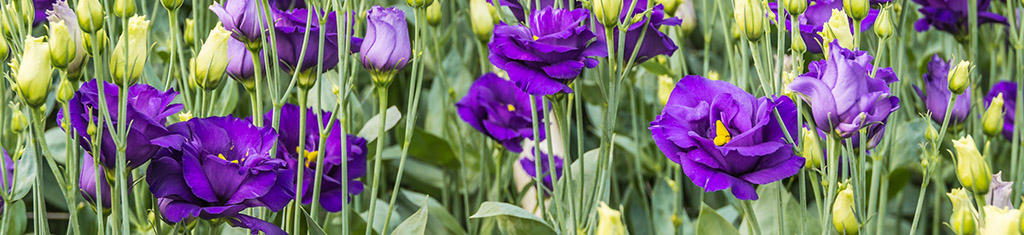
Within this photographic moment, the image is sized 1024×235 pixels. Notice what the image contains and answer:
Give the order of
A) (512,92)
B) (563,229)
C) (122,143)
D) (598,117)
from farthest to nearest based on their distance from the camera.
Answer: (598,117) → (512,92) → (563,229) → (122,143)

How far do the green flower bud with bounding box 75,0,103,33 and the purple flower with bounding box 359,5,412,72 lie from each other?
0.53 feet

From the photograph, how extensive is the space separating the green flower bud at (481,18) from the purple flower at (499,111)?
68 mm

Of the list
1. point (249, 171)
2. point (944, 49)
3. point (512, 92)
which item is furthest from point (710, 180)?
point (944, 49)

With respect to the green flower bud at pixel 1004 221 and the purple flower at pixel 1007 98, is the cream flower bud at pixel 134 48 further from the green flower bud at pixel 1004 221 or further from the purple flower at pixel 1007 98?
the purple flower at pixel 1007 98

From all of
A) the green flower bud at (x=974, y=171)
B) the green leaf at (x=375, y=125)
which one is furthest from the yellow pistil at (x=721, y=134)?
the green leaf at (x=375, y=125)

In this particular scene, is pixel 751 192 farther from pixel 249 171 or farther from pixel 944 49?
pixel 944 49

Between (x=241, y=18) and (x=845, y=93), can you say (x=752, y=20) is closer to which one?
(x=845, y=93)

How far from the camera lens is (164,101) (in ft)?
1.86

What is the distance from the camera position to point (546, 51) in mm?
547

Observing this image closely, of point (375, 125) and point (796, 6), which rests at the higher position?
point (796, 6)

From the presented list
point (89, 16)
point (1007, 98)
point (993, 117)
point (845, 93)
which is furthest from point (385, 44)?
point (1007, 98)

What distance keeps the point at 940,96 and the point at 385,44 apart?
514 millimetres

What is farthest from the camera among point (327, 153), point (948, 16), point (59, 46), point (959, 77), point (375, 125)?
point (948, 16)

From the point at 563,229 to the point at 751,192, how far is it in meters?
0.16
